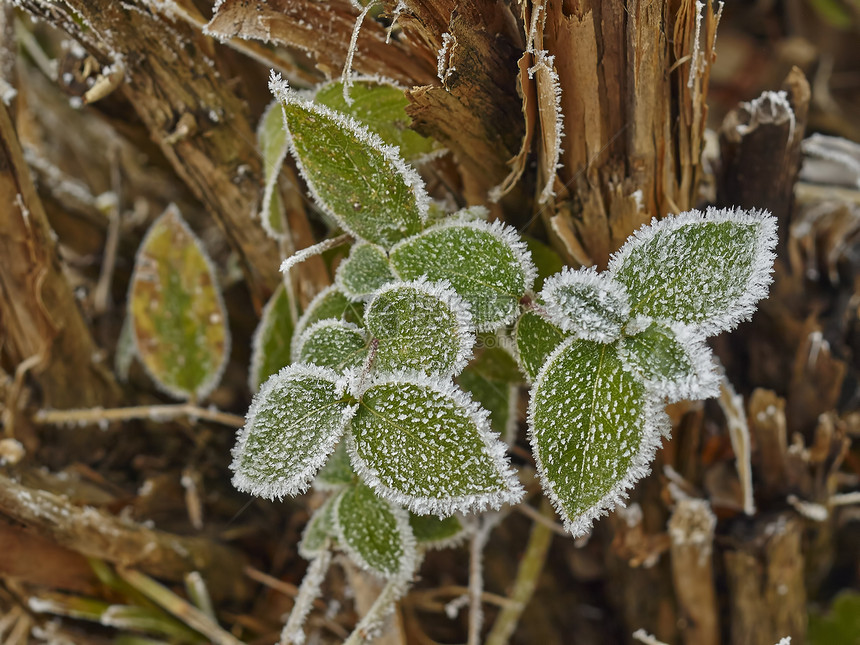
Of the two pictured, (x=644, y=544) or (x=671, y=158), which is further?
(x=644, y=544)

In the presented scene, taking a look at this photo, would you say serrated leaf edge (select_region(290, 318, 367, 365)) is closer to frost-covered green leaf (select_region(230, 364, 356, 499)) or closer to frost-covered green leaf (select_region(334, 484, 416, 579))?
frost-covered green leaf (select_region(230, 364, 356, 499))

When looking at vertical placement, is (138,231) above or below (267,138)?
below

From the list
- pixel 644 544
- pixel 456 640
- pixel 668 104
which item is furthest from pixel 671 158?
pixel 456 640

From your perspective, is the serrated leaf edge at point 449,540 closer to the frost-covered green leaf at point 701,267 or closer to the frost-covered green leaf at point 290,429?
the frost-covered green leaf at point 290,429

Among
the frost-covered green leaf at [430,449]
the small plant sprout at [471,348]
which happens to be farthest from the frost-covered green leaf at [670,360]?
the frost-covered green leaf at [430,449]

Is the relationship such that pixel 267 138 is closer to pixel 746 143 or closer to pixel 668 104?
pixel 668 104

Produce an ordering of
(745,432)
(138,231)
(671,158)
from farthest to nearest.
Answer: (138,231)
(745,432)
(671,158)

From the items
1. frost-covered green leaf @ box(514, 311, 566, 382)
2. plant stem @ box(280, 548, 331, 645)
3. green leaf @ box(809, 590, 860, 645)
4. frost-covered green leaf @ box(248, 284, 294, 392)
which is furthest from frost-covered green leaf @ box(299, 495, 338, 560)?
green leaf @ box(809, 590, 860, 645)
